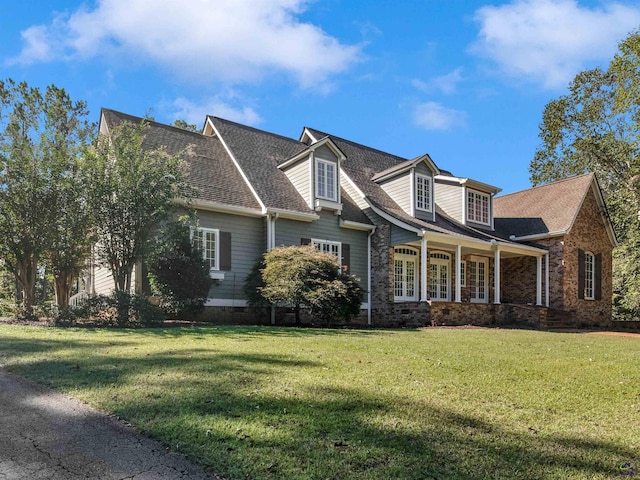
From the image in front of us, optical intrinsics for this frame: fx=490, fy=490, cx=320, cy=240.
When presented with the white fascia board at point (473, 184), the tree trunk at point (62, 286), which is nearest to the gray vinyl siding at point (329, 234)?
the white fascia board at point (473, 184)

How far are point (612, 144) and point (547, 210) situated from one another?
18.5 ft

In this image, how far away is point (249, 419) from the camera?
4258 millimetres

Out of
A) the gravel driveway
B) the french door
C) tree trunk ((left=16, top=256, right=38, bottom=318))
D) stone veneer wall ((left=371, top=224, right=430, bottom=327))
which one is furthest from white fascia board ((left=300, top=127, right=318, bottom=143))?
the gravel driveway

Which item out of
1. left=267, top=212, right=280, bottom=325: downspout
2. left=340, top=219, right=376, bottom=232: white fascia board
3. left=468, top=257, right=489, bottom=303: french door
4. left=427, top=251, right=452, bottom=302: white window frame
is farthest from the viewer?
left=468, top=257, right=489, bottom=303: french door

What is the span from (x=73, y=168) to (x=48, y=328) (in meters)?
4.26

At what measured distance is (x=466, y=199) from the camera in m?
21.9

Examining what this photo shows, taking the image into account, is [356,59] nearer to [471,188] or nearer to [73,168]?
[73,168]

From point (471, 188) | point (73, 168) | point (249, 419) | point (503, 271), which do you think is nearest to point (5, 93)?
point (73, 168)

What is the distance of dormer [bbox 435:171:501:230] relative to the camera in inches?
860

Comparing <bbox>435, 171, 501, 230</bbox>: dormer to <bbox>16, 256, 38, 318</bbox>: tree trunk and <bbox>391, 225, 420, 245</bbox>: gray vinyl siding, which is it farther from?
<bbox>16, 256, 38, 318</bbox>: tree trunk

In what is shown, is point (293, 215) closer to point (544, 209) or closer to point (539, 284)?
point (539, 284)

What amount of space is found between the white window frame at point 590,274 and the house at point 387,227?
0.07 meters

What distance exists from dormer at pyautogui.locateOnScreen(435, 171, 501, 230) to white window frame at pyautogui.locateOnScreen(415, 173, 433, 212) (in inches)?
82.3

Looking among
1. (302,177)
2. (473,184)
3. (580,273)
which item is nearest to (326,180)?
(302,177)
